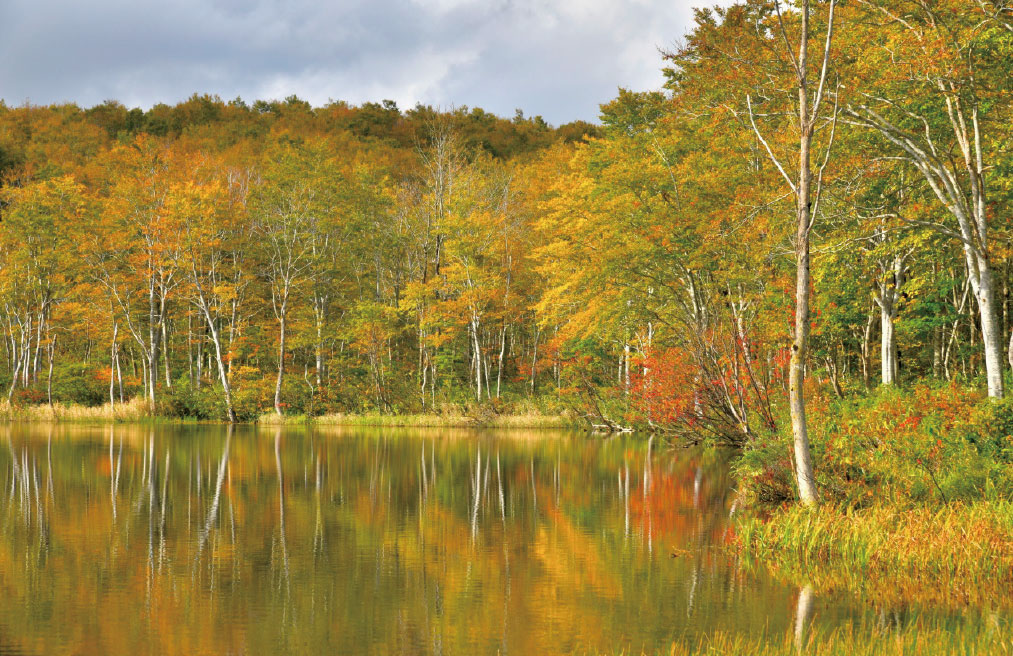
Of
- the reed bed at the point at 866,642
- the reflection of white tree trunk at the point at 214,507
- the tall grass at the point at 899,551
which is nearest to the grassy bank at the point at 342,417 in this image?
the reflection of white tree trunk at the point at 214,507

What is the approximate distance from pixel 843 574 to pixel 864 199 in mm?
13997

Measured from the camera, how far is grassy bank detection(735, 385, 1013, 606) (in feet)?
Result: 31.9

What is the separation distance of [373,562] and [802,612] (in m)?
5.29

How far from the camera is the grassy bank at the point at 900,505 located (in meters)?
9.71

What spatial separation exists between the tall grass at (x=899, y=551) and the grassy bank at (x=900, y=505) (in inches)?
0.5

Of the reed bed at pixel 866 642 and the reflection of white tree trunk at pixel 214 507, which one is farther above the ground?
the reed bed at pixel 866 642

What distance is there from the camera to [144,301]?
4906 cm

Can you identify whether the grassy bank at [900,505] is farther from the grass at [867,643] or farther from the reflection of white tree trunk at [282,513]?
the reflection of white tree trunk at [282,513]

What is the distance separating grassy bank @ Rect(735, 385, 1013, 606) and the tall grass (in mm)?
13

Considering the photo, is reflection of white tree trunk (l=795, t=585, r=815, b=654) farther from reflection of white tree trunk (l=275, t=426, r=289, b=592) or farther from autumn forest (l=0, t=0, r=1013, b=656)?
reflection of white tree trunk (l=275, t=426, r=289, b=592)

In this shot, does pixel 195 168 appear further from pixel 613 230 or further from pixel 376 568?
pixel 376 568

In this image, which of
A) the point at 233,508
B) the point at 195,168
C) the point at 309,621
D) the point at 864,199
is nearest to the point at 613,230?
the point at 864,199

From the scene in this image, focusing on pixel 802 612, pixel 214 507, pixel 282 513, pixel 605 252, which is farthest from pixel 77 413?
pixel 802 612

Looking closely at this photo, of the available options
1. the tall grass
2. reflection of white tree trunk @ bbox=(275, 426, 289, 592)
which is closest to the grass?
the tall grass
